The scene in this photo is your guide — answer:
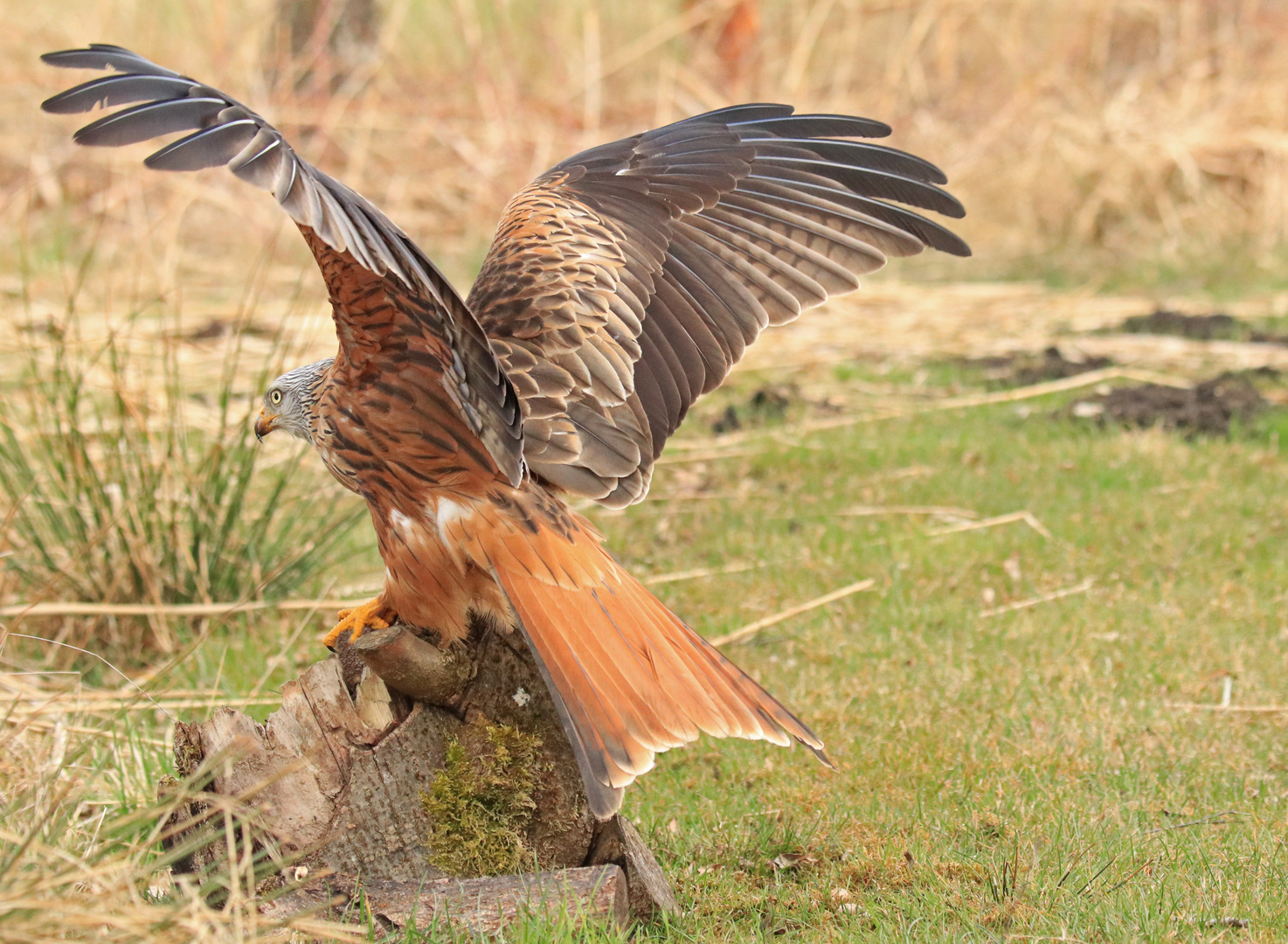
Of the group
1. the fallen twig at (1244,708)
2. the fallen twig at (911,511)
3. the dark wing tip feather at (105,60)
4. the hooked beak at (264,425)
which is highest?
the dark wing tip feather at (105,60)

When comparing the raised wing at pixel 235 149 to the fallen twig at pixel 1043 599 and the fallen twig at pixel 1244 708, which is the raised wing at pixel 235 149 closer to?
the fallen twig at pixel 1244 708

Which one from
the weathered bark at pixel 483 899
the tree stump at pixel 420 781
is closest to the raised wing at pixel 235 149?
the tree stump at pixel 420 781

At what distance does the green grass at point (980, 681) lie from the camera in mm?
2666

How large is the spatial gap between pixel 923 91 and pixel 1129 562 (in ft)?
23.1

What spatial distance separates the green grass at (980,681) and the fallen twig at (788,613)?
0.04 m

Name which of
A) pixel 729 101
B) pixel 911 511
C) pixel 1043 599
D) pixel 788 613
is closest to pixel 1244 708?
pixel 1043 599

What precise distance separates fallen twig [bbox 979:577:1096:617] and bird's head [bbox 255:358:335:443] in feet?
7.72

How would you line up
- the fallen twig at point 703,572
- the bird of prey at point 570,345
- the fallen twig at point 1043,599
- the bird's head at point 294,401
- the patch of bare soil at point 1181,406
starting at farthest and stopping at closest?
the patch of bare soil at point 1181,406 → the fallen twig at point 703,572 → the fallen twig at point 1043,599 → the bird's head at point 294,401 → the bird of prey at point 570,345

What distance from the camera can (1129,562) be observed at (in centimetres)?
462

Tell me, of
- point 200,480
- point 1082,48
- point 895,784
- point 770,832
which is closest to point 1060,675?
point 895,784

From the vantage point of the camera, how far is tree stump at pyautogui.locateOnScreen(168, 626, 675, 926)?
8.32 ft

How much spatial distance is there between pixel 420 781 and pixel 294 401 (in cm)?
96

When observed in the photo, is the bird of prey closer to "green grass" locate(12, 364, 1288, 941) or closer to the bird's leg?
the bird's leg

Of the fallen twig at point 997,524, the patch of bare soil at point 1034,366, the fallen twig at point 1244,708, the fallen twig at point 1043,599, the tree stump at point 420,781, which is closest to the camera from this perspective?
the tree stump at point 420,781
